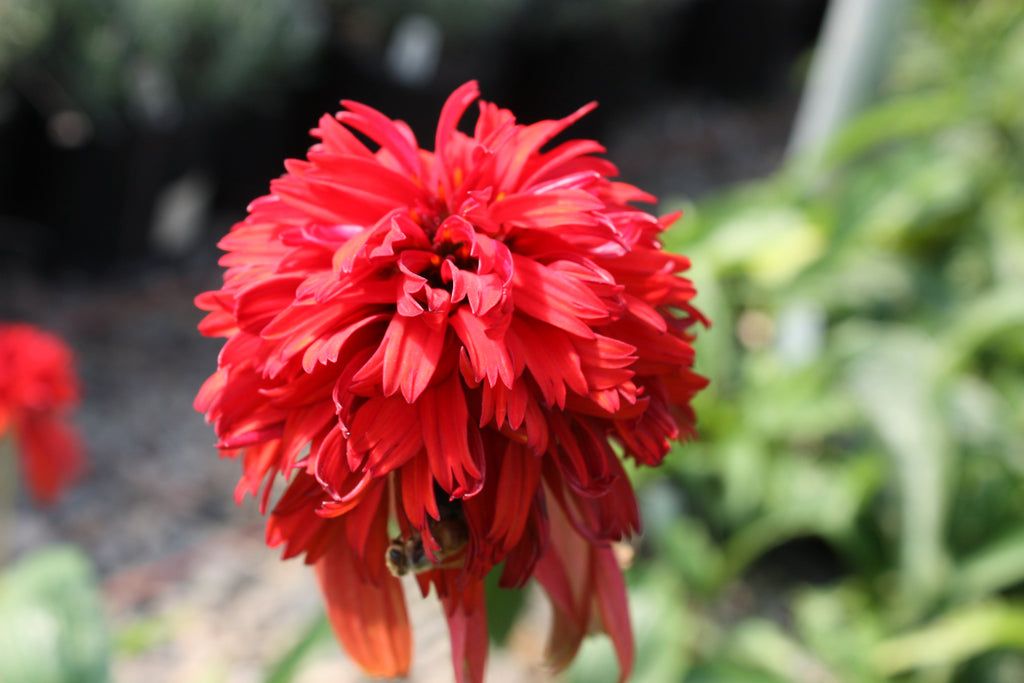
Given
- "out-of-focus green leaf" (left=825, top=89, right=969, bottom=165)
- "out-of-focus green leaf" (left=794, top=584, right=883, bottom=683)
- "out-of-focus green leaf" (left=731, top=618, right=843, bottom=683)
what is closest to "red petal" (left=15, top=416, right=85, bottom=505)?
"out-of-focus green leaf" (left=731, top=618, right=843, bottom=683)

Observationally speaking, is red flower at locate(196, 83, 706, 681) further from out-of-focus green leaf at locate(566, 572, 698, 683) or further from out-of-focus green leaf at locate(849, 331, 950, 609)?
out-of-focus green leaf at locate(849, 331, 950, 609)

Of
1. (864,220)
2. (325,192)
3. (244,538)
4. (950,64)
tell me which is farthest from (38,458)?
(950,64)

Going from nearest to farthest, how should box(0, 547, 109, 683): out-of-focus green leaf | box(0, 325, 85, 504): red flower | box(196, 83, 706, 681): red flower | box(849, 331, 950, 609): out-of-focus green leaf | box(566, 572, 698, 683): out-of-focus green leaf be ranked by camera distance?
box(196, 83, 706, 681): red flower < box(0, 547, 109, 683): out-of-focus green leaf < box(566, 572, 698, 683): out-of-focus green leaf < box(0, 325, 85, 504): red flower < box(849, 331, 950, 609): out-of-focus green leaf

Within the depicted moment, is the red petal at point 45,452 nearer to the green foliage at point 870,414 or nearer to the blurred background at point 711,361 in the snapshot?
the blurred background at point 711,361

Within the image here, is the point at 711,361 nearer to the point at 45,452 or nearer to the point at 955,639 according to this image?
the point at 955,639

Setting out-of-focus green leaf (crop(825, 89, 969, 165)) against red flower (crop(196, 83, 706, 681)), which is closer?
red flower (crop(196, 83, 706, 681))

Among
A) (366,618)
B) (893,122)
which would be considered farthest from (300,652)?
(893,122)

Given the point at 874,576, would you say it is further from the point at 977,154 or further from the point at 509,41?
the point at 509,41
